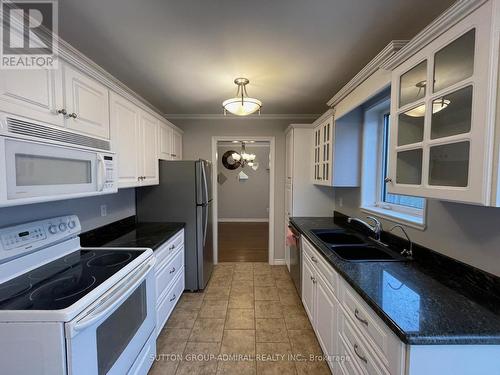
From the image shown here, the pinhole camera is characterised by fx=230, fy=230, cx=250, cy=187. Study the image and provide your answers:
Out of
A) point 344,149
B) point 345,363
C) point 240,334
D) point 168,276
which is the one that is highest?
point 344,149

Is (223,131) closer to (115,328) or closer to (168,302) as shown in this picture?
(168,302)

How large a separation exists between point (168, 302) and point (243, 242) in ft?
9.35

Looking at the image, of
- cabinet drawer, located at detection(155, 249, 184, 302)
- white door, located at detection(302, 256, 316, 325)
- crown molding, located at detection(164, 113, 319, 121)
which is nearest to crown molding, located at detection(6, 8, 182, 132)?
cabinet drawer, located at detection(155, 249, 184, 302)

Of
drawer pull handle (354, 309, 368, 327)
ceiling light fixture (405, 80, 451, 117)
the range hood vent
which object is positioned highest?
ceiling light fixture (405, 80, 451, 117)

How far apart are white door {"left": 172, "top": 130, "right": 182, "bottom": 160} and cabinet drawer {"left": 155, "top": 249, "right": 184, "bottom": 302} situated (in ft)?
4.64

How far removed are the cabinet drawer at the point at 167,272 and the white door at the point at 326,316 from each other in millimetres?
1375

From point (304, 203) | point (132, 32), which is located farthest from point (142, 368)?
point (304, 203)

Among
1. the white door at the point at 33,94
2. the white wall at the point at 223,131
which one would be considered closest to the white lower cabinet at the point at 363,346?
the white door at the point at 33,94

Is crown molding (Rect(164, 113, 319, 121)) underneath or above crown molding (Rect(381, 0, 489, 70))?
above

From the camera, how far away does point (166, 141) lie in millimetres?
3023

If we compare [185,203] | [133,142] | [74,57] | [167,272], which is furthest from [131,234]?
[74,57]

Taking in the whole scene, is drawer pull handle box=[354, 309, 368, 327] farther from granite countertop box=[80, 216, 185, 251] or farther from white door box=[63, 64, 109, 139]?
white door box=[63, 64, 109, 139]

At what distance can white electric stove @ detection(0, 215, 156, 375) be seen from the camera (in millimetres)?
941

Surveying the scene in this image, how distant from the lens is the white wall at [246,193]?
729 centimetres
